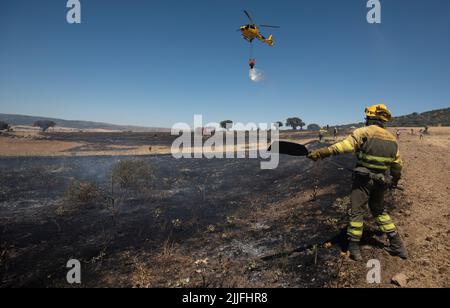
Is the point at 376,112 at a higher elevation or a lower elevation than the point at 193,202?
higher

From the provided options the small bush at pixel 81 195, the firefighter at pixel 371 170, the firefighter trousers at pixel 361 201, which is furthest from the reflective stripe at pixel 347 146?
the small bush at pixel 81 195

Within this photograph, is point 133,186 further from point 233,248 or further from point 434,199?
point 434,199

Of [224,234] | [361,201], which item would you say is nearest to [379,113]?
[361,201]

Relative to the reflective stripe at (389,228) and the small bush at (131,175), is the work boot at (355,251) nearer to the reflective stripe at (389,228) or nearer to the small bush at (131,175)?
the reflective stripe at (389,228)

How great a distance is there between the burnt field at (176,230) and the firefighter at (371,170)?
880mm

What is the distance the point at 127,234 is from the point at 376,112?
6.74 metres

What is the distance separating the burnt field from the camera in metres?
5.05

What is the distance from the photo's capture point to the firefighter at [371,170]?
4531mm

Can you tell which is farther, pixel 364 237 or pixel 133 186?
pixel 133 186

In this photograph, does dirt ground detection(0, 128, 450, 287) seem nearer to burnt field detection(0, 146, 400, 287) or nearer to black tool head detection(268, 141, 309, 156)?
burnt field detection(0, 146, 400, 287)

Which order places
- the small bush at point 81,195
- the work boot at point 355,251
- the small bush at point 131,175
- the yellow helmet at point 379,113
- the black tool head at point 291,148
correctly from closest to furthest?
the work boot at point 355,251
the yellow helmet at point 379,113
the black tool head at point 291,148
the small bush at point 81,195
the small bush at point 131,175

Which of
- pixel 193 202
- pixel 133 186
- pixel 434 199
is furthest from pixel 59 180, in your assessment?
pixel 434 199
